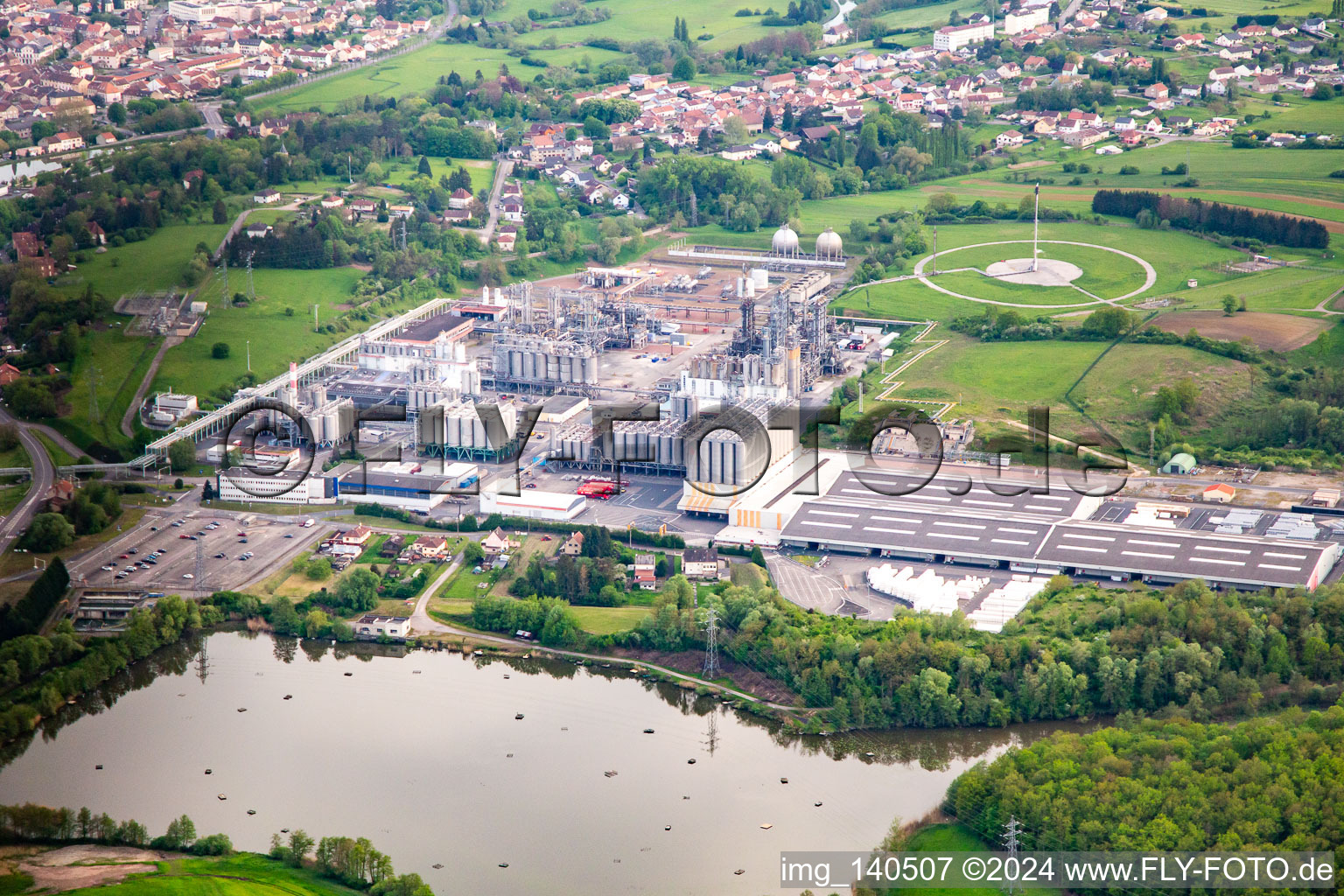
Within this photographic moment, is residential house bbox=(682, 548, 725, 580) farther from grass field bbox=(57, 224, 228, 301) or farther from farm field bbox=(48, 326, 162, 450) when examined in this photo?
grass field bbox=(57, 224, 228, 301)

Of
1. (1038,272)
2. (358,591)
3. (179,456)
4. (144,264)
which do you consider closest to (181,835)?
(358,591)

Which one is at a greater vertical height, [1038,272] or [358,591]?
[1038,272]

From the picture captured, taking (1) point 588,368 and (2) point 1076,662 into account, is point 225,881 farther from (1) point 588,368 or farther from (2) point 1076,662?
(1) point 588,368

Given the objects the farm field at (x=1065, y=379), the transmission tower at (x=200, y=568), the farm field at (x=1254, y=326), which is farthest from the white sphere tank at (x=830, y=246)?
the transmission tower at (x=200, y=568)

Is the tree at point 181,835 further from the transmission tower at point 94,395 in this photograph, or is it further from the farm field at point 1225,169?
the farm field at point 1225,169

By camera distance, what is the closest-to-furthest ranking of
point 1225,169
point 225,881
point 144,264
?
1. point 225,881
2. point 144,264
3. point 1225,169

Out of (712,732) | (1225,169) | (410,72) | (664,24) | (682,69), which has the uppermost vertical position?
(664,24)

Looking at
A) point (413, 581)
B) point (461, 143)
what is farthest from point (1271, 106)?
point (413, 581)
